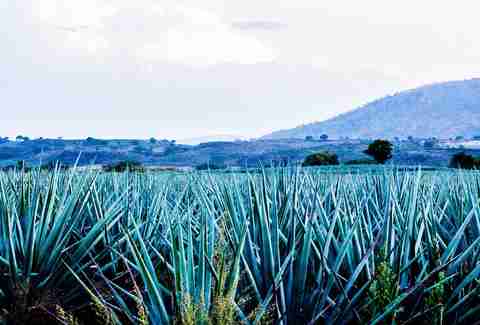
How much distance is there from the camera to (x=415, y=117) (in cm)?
16850

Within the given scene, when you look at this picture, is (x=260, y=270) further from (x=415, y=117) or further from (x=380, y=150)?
(x=415, y=117)

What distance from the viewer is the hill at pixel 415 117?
Answer: 6245 inches

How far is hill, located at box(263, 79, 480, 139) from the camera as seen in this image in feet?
520

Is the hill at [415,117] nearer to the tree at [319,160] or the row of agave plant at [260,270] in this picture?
the tree at [319,160]

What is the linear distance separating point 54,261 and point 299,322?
4.43 ft

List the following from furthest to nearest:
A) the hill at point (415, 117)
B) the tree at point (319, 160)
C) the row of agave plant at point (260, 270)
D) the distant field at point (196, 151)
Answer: the hill at point (415, 117), the distant field at point (196, 151), the tree at point (319, 160), the row of agave plant at point (260, 270)

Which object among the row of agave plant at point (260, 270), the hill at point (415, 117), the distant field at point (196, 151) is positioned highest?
the hill at point (415, 117)

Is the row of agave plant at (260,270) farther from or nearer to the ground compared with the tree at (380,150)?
farther from the ground

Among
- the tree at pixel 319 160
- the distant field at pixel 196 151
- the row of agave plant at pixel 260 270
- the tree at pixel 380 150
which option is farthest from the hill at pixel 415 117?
the row of agave plant at pixel 260 270

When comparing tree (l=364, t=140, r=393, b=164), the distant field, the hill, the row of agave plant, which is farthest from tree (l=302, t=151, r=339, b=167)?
the hill

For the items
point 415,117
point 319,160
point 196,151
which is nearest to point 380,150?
point 319,160

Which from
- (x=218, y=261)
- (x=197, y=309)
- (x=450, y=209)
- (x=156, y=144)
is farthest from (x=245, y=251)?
(x=156, y=144)

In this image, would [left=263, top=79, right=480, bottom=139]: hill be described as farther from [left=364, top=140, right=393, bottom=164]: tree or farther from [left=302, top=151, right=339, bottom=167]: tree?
[left=302, top=151, right=339, bottom=167]: tree

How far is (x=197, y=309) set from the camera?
1.73 metres
